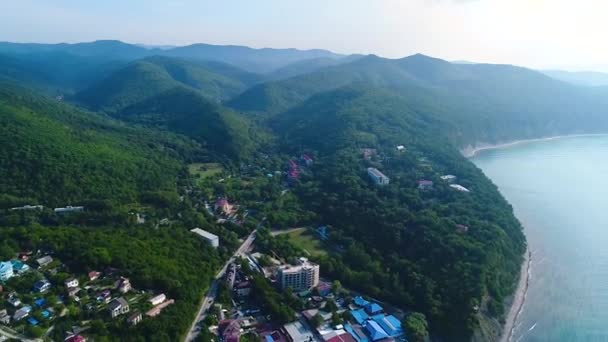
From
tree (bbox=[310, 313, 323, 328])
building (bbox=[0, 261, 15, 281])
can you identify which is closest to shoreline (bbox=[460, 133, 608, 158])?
tree (bbox=[310, 313, 323, 328])

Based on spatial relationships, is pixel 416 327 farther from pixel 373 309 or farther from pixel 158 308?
pixel 158 308

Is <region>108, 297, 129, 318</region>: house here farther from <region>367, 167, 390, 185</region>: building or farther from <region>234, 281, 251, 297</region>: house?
<region>367, 167, 390, 185</region>: building

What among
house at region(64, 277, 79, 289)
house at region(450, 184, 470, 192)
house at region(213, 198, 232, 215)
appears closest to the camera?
house at region(64, 277, 79, 289)

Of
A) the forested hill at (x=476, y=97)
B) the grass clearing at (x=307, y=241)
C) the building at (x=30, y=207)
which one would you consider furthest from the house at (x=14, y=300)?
the forested hill at (x=476, y=97)

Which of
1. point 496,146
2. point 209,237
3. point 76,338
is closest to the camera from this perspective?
point 76,338

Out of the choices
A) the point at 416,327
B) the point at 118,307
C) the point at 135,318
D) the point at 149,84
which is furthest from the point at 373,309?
the point at 149,84

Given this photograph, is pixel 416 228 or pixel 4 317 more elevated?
pixel 416 228

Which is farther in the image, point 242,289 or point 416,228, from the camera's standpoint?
point 416,228
